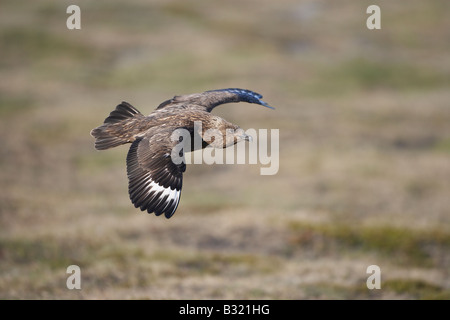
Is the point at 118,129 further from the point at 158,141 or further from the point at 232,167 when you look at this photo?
the point at 232,167

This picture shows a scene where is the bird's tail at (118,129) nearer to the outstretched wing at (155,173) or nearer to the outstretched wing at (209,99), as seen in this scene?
the outstretched wing at (155,173)

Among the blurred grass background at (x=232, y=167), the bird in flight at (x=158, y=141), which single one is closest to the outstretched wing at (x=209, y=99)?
the bird in flight at (x=158, y=141)

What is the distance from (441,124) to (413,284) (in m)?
17.5

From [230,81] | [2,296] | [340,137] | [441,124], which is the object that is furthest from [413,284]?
[230,81]

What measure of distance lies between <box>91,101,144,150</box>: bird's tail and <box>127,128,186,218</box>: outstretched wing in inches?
12.8

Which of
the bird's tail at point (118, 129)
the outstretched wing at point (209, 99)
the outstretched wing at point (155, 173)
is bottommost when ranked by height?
the outstretched wing at point (155, 173)

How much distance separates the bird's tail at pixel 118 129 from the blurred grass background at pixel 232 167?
2987mm

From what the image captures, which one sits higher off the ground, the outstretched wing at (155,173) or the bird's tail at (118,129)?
the bird's tail at (118,129)

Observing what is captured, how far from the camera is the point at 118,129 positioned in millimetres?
8383

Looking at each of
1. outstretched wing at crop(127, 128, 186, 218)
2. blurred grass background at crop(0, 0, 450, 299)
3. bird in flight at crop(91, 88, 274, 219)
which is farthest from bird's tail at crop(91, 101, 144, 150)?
blurred grass background at crop(0, 0, 450, 299)

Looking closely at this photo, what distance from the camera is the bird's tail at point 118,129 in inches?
320

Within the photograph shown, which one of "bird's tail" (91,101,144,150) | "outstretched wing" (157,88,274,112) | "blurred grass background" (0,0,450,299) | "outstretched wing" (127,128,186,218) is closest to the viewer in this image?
"outstretched wing" (127,128,186,218)

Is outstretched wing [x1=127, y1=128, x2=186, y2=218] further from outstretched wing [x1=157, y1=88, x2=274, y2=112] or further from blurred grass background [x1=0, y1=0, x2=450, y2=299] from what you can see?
blurred grass background [x1=0, y1=0, x2=450, y2=299]

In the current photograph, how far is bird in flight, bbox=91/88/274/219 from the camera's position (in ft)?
24.0
